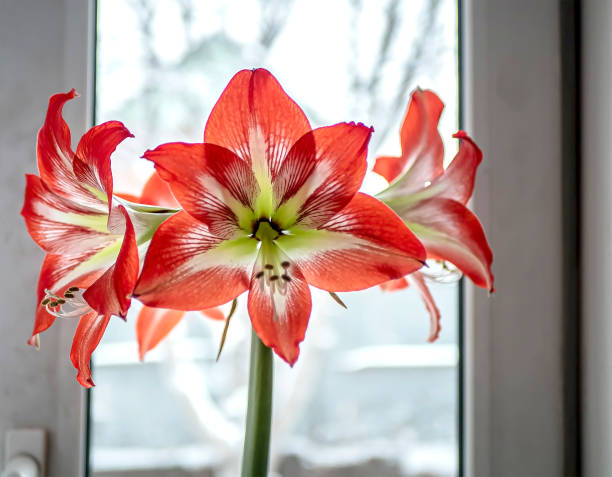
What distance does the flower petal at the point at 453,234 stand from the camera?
51 cm

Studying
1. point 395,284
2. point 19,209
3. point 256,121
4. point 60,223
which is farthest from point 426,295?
point 19,209

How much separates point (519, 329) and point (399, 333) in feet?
0.65

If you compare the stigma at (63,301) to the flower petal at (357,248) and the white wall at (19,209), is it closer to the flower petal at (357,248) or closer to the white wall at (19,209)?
the flower petal at (357,248)

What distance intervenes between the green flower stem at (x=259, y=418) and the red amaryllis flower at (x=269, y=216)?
8 cm

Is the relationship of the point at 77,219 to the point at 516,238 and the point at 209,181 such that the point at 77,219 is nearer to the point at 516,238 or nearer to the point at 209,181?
the point at 209,181

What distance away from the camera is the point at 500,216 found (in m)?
0.85

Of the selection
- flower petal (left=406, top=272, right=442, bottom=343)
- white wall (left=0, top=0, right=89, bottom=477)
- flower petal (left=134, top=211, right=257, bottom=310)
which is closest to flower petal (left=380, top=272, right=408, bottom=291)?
flower petal (left=406, top=272, right=442, bottom=343)

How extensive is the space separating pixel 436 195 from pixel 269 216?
0.19 m

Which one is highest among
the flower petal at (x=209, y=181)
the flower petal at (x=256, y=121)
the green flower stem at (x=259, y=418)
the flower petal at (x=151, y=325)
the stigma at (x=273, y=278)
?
the flower petal at (x=256, y=121)

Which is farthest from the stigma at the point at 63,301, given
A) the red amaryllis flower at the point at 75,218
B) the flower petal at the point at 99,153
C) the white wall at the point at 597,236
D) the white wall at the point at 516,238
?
the white wall at the point at 597,236

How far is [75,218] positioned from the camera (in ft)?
1.58

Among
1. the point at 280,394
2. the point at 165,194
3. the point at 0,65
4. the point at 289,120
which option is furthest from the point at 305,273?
the point at 0,65

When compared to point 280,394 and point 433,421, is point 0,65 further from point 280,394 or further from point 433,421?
point 433,421

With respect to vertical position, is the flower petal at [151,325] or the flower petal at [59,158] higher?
the flower petal at [59,158]
